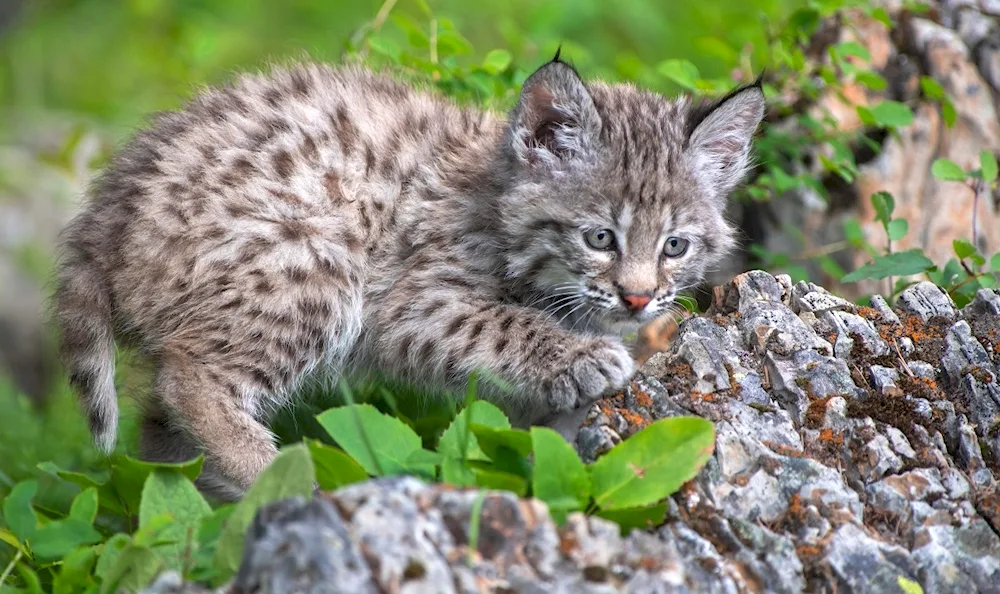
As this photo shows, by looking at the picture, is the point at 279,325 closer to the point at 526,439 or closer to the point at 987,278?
the point at 526,439

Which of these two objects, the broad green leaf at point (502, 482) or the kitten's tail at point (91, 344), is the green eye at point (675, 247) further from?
the kitten's tail at point (91, 344)

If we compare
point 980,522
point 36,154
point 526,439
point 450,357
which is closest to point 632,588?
point 526,439

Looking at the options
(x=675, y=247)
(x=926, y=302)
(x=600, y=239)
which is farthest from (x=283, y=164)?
(x=926, y=302)

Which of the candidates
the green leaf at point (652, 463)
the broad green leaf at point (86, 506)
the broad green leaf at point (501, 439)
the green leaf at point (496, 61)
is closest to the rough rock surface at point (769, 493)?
the green leaf at point (652, 463)

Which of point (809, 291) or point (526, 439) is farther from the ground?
point (809, 291)

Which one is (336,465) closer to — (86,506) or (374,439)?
(374,439)

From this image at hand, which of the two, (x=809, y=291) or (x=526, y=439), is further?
(x=809, y=291)

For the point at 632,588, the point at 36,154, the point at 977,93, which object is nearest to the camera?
the point at 632,588
